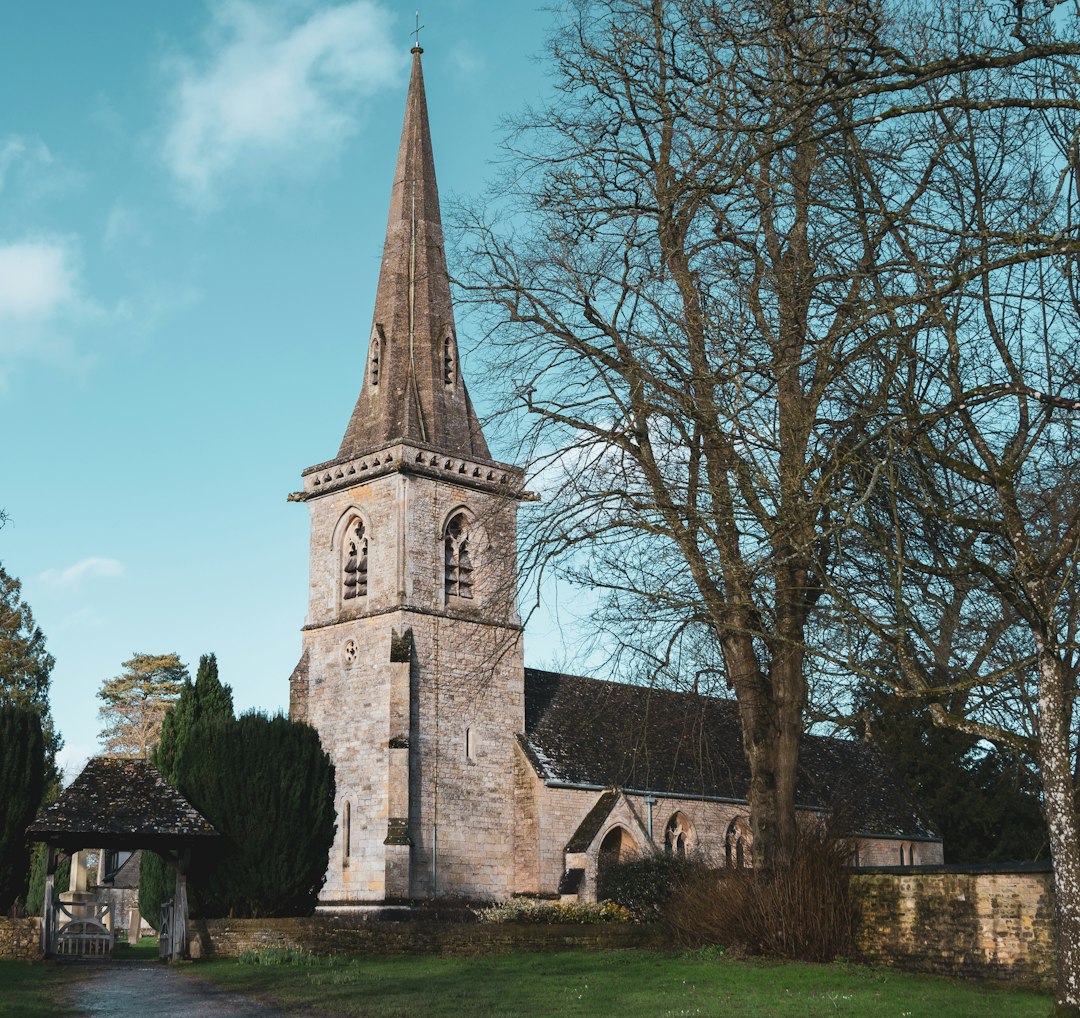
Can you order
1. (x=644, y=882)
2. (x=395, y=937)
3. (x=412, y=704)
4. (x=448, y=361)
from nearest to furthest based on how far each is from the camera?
(x=395, y=937) < (x=644, y=882) < (x=412, y=704) < (x=448, y=361)

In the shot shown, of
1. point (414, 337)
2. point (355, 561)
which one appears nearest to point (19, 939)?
point (355, 561)

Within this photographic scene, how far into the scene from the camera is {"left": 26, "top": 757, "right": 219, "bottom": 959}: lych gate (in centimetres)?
1936

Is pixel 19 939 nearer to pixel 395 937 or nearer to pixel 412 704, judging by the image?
pixel 395 937

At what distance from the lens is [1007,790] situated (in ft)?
129

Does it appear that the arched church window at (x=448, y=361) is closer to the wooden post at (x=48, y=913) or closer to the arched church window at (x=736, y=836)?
the arched church window at (x=736, y=836)

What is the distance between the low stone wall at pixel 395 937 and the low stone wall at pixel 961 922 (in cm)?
407

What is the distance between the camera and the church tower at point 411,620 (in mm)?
29016

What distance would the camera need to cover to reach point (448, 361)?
34.2 m

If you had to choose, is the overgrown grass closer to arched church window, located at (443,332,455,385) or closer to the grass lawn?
the grass lawn

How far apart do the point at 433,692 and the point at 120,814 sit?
11.2 metres

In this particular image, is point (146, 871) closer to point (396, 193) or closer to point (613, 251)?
point (396, 193)

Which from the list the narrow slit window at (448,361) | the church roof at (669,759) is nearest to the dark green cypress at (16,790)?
the church roof at (669,759)

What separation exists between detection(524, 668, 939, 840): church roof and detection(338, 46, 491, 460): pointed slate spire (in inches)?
295

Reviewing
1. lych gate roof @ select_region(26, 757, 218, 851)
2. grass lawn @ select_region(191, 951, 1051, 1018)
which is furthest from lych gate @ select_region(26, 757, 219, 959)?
grass lawn @ select_region(191, 951, 1051, 1018)
